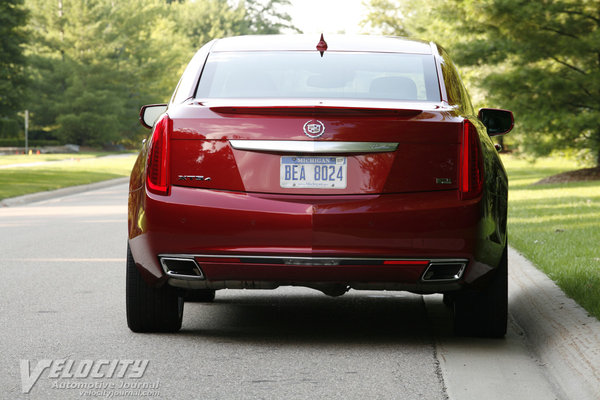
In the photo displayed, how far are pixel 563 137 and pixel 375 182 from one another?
20.6m

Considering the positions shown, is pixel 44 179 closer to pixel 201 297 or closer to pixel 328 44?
pixel 201 297

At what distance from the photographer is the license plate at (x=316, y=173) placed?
539 centimetres

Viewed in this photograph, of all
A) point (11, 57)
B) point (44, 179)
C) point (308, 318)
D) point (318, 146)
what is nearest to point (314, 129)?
point (318, 146)

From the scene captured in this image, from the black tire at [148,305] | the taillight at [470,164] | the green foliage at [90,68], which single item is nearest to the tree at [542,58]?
the taillight at [470,164]

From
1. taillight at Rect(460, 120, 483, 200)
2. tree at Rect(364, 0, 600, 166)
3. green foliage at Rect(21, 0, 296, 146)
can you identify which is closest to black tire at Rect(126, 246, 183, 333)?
taillight at Rect(460, 120, 483, 200)

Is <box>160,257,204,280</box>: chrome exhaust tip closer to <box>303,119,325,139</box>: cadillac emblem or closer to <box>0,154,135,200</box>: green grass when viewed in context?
<box>303,119,325,139</box>: cadillac emblem

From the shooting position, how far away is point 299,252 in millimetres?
5387

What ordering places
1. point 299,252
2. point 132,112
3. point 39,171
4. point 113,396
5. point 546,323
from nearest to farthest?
point 113,396 → point 299,252 → point 546,323 → point 39,171 → point 132,112

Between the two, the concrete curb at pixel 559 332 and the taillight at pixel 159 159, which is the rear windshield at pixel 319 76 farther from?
the concrete curb at pixel 559 332

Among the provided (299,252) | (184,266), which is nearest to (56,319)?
(184,266)

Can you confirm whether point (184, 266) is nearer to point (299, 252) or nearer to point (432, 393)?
point (299, 252)

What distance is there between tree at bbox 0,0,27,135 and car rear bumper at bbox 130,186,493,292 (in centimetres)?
2754

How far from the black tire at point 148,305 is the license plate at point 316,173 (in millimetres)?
1078

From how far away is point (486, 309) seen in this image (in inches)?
237
